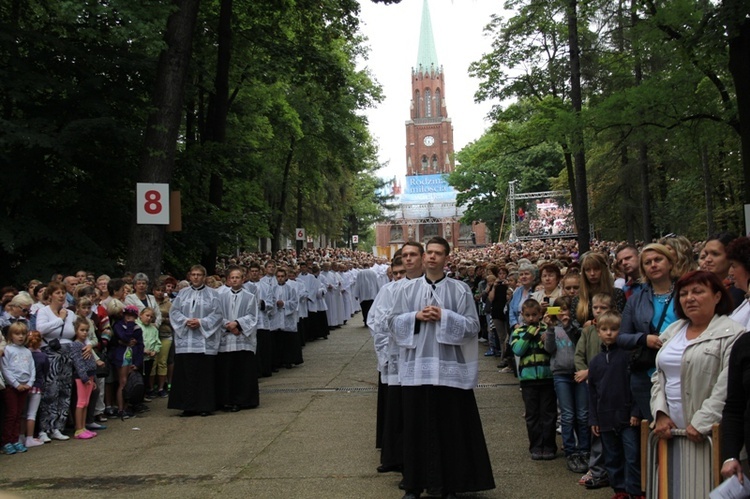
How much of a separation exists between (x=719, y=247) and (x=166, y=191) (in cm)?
1109

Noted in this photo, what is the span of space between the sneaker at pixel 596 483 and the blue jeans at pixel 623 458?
464 mm

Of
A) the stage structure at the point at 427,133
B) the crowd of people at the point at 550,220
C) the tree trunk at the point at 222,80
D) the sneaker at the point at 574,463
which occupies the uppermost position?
the stage structure at the point at 427,133

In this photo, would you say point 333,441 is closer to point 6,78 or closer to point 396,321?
point 396,321

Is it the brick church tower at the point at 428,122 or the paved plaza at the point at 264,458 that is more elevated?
the brick church tower at the point at 428,122

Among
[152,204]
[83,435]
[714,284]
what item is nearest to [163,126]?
[152,204]

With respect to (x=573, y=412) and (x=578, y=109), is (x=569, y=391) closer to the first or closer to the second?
(x=573, y=412)

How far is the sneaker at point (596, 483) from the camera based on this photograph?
7.36 meters

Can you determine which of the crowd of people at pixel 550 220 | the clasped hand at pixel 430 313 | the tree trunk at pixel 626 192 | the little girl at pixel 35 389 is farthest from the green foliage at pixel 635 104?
the little girl at pixel 35 389

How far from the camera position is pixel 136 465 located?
884 cm

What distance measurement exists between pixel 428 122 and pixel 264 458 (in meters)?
144

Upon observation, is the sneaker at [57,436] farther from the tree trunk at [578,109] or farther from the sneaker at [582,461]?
the tree trunk at [578,109]

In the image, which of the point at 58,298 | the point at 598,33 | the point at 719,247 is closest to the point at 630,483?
the point at 719,247

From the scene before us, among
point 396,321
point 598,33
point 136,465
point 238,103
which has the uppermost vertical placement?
point 598,33

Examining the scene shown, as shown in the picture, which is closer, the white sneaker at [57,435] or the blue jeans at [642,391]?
the blue jeans at [642,391]
